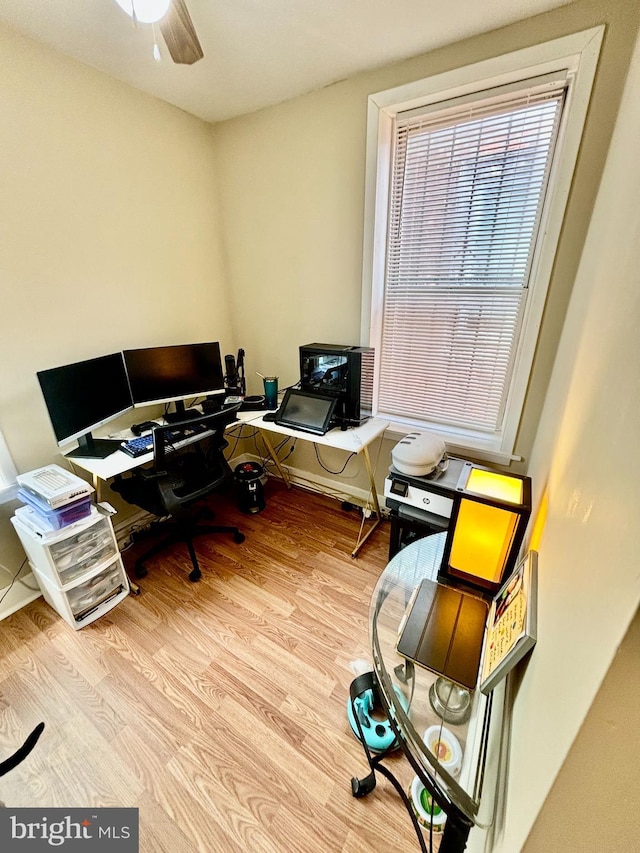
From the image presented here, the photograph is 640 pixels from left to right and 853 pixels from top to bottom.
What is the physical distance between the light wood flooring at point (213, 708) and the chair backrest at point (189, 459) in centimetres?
51

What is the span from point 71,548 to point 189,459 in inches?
26.9

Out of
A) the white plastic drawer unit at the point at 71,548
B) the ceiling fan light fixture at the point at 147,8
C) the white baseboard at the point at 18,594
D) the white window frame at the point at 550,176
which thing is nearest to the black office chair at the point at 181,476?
the white plastic drawer unit at the point at 71,548

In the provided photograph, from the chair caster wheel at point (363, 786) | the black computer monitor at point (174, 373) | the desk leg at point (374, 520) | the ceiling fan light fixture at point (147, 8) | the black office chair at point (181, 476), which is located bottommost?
the chair caster wheel at point (363, 786)

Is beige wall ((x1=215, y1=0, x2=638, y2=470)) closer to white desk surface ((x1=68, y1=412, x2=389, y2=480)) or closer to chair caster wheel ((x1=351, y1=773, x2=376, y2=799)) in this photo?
white desk surface ((x1=68, y1=412, x2=389, y2=480))

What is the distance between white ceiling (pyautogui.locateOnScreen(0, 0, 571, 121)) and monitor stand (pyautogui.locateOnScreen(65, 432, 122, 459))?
172cm

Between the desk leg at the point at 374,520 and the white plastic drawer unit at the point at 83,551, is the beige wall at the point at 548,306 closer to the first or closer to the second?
the desk leg at the point at 374,520

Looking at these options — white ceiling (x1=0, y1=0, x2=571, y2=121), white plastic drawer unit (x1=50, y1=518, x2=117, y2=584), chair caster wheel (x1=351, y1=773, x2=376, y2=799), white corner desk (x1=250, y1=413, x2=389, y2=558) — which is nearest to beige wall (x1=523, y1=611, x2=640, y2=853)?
chair caster wheel (x1=351, y1=773, x2=376, y2=799)

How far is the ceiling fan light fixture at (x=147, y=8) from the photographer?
37.0 inches

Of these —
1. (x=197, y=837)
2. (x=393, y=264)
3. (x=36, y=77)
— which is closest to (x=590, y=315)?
(x=393, y=264)

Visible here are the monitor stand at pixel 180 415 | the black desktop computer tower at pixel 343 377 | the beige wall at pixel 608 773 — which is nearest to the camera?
the beige wall at pixel 608 773

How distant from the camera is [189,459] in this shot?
1.98m

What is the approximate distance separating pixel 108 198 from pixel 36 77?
1.51 ft

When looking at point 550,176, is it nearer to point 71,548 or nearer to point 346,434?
point 346,434

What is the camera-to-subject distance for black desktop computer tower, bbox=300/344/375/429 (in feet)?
6.43
